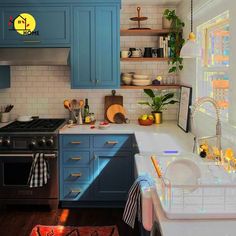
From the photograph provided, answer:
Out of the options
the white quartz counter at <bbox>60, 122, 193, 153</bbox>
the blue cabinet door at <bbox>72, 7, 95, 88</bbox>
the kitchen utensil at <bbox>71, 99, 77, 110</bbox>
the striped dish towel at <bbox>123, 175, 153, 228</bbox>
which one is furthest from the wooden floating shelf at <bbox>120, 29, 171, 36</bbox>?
the striped dish towel at <bbox>123, 175, 153, 228</bbox>

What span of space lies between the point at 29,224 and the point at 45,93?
5.84ft

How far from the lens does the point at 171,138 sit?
3887 millimetres

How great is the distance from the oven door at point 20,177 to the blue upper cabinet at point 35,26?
1.36 m

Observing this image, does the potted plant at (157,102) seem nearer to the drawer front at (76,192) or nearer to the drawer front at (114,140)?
the drawer front at (114,140)

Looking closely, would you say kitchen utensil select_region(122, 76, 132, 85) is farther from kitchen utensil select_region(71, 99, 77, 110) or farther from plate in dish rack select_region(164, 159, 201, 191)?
plate in dish rack select_region(164, 159, 201, 191)

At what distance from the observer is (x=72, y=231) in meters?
3.72

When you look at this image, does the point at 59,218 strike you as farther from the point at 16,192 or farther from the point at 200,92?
the point at 200,92

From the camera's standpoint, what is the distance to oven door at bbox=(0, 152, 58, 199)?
4207mm

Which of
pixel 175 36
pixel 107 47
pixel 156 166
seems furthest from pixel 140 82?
pixel 156 166

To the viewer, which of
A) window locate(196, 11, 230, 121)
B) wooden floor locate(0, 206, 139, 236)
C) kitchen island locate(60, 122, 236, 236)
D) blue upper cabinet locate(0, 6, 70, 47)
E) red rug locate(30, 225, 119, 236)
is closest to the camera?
kitchen island locate(60, 122, 236, 236)

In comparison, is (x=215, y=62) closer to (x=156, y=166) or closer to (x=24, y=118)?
(x=156, y=166)

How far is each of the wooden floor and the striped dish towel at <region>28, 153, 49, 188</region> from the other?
0.35m

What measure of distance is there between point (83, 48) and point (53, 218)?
6.57 feet

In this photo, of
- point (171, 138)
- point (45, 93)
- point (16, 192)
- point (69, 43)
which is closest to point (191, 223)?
point (171, 138)
